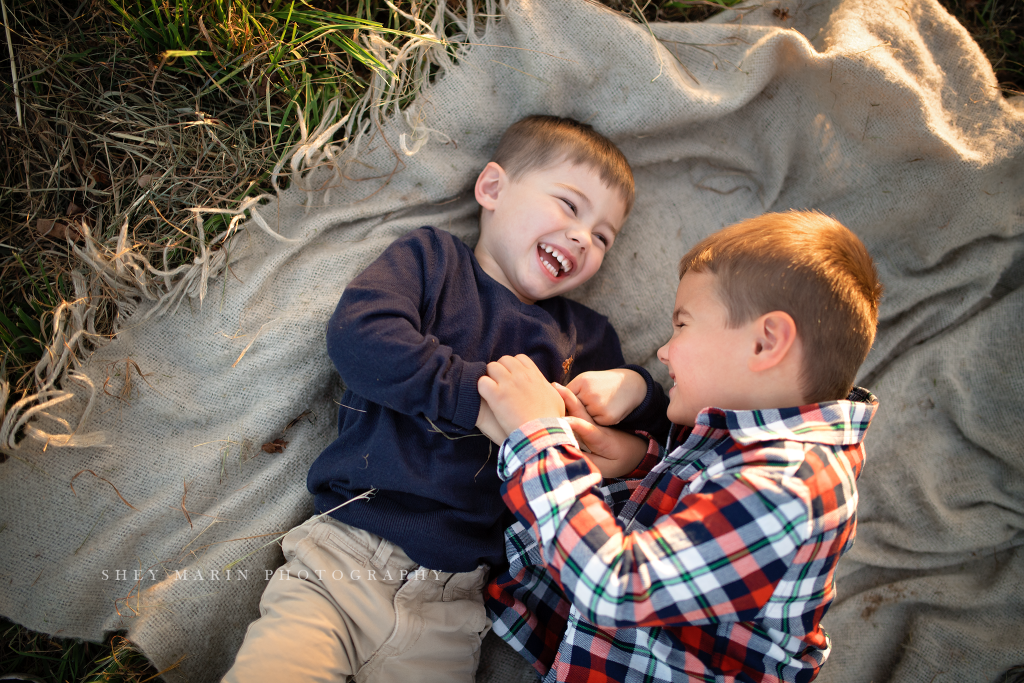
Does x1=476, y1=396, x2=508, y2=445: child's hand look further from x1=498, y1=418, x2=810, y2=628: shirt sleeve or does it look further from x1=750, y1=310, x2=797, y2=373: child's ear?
x1=750, y1=310, x2=797, y2=373: child's ear

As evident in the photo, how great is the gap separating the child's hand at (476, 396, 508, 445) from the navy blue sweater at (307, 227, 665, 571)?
3cm

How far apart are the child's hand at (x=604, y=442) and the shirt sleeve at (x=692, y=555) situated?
431 mm

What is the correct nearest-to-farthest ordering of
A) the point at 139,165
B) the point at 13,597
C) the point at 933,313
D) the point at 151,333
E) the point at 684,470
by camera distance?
the point at 684,470 < the point at 13,597 < the point at 151,333 < the point at 139,165 < the point at 933,313

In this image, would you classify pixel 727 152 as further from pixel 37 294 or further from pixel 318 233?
pixel 37 294

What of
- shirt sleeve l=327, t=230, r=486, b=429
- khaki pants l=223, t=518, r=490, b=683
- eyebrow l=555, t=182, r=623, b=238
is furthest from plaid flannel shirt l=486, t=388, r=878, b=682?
eyebrow l=555, t=182, r=623, b=238

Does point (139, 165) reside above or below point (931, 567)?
above

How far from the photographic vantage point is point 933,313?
2641 millimetres

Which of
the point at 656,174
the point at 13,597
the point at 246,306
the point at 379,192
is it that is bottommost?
the point at 13,597

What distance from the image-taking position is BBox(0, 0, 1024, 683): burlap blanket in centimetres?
215

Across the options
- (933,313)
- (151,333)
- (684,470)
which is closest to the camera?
Answer: (684,470)

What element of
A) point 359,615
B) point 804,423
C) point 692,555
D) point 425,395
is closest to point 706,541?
point 692,555

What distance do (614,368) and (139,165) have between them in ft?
6.91

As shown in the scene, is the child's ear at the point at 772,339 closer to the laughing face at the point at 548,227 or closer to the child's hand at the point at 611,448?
the child's hand at the point at 611,448

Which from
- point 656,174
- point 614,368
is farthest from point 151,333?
point 656,174
